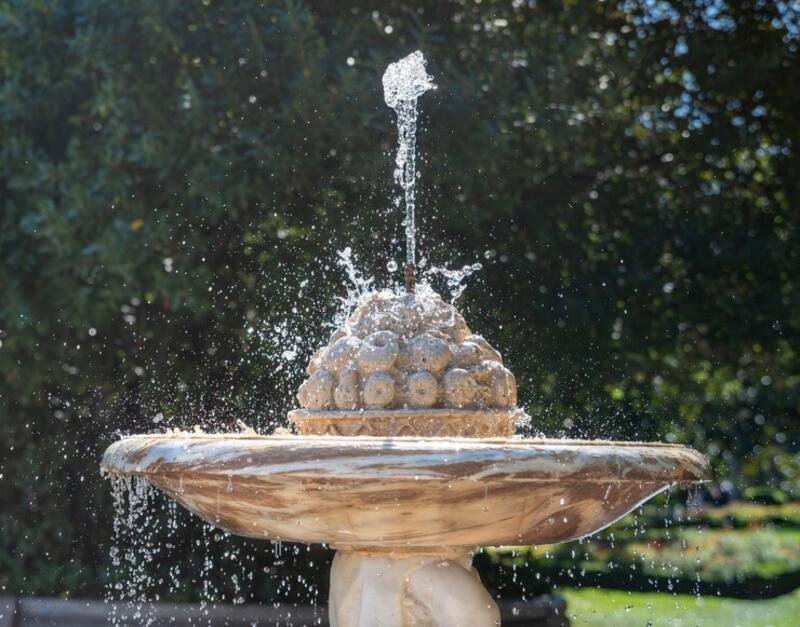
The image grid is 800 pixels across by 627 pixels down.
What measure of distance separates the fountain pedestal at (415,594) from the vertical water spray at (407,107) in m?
1.62

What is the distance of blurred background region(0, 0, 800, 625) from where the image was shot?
5.71m

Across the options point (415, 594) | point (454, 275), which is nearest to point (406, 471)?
point (415, 594)

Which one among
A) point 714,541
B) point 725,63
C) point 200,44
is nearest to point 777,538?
point 714,541

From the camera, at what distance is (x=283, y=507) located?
109 inches

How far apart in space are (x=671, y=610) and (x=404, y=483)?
5366 mm

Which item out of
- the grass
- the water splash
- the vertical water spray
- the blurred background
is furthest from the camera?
the grass

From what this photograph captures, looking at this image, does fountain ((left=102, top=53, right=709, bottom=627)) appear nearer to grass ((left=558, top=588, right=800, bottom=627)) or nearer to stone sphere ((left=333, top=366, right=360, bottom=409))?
stone sphere ((left=333, top=366, right=360, bottom=409))

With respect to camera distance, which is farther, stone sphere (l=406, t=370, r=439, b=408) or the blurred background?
the blurred background

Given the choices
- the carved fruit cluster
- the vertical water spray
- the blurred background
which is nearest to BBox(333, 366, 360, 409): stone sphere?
the carved fruit cluster

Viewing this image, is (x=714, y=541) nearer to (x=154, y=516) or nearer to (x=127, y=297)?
(x=154, y=516)

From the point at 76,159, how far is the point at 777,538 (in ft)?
23.8

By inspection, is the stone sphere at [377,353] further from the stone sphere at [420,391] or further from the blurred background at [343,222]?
the blurred background at [343,222]

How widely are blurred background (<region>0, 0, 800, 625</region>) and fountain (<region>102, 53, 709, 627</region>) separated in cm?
221

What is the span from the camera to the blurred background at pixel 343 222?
225 inches
